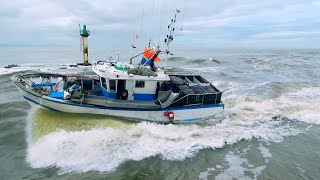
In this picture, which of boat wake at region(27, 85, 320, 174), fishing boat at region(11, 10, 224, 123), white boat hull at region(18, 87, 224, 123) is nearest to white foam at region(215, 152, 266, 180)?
boat wake at region(27, 85, 320, 174)

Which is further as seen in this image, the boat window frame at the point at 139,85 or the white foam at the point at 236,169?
the boat window frame at the point at 139,85

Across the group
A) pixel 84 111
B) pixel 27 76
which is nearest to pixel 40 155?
pixel 84 111

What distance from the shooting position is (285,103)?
19.5 meters

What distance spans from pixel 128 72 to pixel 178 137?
394 centimetres

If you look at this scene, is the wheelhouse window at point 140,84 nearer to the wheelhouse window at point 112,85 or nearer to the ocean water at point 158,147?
the wheelhouse window at point 112,85

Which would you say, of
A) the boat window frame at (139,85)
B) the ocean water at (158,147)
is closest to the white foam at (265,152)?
the ocean water at (158,147)

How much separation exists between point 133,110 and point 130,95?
84cm

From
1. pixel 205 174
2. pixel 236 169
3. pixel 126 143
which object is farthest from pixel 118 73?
pixel 236 169

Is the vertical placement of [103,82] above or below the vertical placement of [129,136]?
above

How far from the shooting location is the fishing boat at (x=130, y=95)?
13.2m

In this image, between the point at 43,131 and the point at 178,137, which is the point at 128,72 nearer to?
the point at 178,137

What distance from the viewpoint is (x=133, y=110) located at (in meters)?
13.6

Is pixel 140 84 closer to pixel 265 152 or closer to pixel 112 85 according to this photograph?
pixel 112 85

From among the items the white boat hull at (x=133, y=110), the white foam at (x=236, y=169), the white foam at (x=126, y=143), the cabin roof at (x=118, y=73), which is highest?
the cabin roof at (x=118, y=73)
